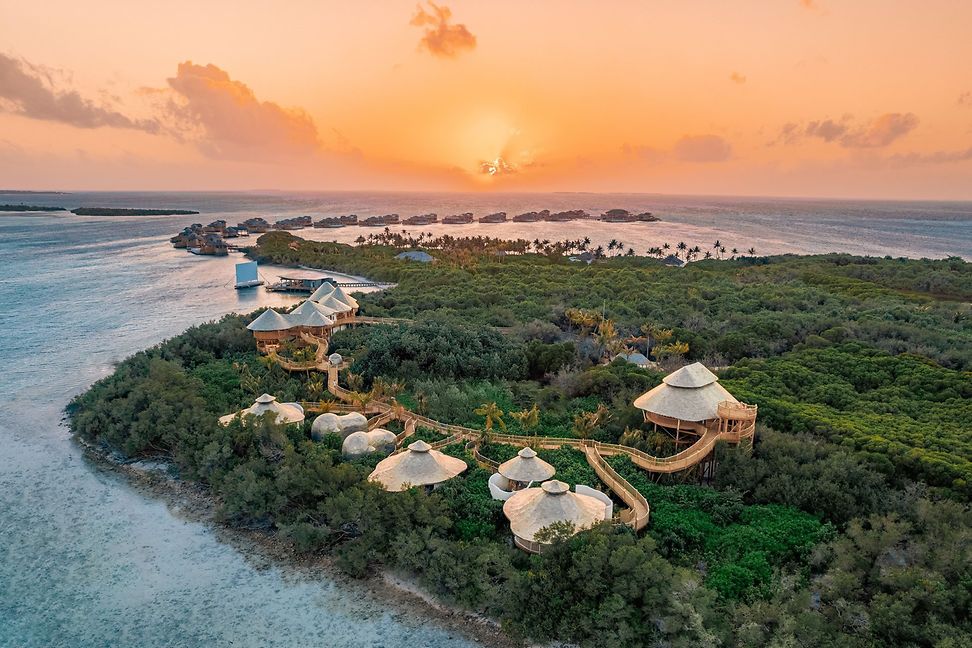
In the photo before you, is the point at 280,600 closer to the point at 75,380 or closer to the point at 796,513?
the point at 796,513

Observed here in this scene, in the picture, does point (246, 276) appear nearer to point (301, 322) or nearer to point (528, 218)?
point (301, 322)

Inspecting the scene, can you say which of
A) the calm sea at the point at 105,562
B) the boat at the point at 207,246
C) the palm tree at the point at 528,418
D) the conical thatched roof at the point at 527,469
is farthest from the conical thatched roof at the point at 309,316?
the boat at the point at 207,246

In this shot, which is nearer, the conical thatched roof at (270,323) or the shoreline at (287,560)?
the shoreline at (287,560)

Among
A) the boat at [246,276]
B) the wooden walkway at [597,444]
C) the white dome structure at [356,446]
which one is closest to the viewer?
the wooden walkway at [597,444]

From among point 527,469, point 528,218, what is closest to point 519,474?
point 527,469

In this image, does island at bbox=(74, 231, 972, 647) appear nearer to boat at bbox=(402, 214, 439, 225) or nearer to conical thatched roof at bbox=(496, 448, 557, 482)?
conical thatched roof at bbox=(496, 448, 557, 482)

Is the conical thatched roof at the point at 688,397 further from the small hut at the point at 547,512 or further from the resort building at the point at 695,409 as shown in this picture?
the small hut at the point at 547,512

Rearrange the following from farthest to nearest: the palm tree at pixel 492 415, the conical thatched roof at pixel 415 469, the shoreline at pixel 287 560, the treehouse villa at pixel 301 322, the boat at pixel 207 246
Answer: the boat at pixel 207 246
the treehouse villa at pixel 301 322
the palm tree at pixel 492 415
the conical thatched roof at pixel 415 469
the shoreline at pixel 287 560

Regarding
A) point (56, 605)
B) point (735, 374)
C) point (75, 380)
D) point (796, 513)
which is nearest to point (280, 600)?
point (56, 605)

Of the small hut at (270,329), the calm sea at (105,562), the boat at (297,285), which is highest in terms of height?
the small hut at (270,329)
